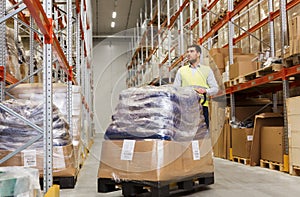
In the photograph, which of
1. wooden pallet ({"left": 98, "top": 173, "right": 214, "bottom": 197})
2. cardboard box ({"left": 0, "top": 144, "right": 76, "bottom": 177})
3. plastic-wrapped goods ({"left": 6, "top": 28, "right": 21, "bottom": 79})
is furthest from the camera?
plastic-wrapped goods ({"left": 6, "top": 28, "right": 21, "bottom": 79})

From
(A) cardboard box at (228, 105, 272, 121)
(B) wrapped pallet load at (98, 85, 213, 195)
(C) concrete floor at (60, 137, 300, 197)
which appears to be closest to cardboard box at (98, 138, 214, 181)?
(B) wrapped pallet load at (98, 85, 213, 195)

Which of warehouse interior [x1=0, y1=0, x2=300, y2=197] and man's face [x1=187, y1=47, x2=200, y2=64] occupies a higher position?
man's face [x1=187, y1=47, x2=200, y2=64]

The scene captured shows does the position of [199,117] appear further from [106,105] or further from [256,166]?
[256,166]

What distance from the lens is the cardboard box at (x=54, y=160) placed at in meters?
4.07

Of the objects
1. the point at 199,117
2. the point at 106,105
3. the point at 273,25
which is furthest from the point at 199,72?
the point at 273,25

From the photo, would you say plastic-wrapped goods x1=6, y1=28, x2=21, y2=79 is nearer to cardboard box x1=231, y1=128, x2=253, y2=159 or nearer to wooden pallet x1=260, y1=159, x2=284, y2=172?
cardboard box x1=231, y1=128, x2=253, y2=159

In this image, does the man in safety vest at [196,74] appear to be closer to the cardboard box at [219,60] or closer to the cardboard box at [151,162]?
the cardboard box at [151,162]

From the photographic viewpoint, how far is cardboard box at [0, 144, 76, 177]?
13.4 feet

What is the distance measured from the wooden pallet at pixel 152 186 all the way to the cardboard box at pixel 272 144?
77.2 inches

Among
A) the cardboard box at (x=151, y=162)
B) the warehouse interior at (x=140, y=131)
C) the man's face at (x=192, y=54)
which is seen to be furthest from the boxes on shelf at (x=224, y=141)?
the cardboard box at (x=151, y=162)

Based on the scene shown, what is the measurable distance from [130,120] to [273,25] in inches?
169

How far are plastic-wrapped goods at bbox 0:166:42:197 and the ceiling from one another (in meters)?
16.5

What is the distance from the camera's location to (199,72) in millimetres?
5180

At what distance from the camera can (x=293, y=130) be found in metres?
5.29
